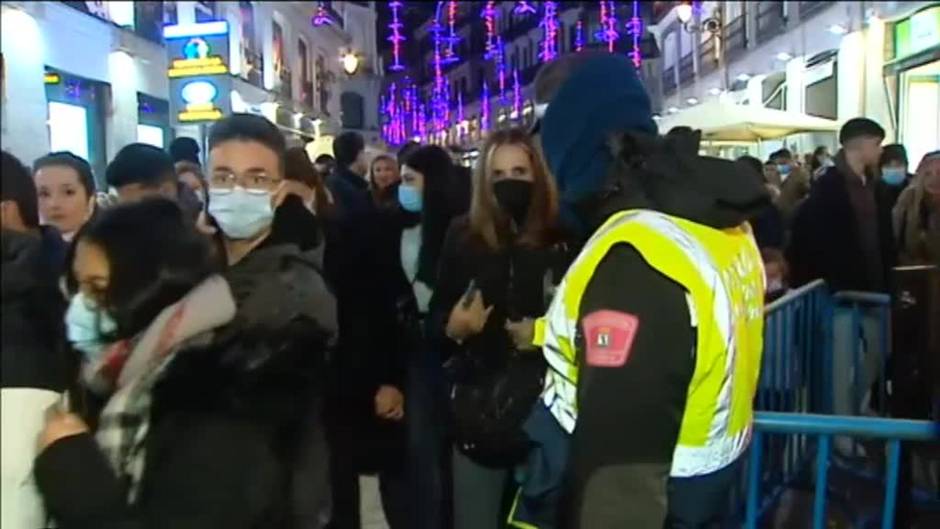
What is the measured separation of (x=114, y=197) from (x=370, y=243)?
209 centimetres

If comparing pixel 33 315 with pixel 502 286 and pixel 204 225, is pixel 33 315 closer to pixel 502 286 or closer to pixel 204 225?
pixel 204 225

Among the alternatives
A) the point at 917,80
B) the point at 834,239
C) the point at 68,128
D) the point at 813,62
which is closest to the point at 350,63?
the point at 68,128

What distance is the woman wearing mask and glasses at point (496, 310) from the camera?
8.08 ft

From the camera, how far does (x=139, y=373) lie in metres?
1.20

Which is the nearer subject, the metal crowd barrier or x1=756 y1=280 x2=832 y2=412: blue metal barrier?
the metal crowd barrier

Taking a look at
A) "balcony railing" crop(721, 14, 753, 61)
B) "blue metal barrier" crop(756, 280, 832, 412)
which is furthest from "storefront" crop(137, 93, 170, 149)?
"blue metal barrier" crop(756, 280, 832, 412)

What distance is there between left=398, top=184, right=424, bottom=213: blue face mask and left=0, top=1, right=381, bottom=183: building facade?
5.28ft

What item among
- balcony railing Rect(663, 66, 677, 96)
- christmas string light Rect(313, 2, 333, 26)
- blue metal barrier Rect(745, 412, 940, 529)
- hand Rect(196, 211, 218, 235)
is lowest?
blue metal barrier Rect(745, 412, 940, 529)

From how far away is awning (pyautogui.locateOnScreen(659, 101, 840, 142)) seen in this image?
9.52ft

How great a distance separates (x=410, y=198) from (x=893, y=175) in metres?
1.46

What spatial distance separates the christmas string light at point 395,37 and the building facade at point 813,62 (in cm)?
68

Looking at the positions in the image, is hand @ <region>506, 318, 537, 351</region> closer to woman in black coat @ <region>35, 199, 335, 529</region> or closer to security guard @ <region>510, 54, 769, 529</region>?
security guard @ <region>510, 54, 769, 529</region>

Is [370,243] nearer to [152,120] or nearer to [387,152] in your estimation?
[387,152]

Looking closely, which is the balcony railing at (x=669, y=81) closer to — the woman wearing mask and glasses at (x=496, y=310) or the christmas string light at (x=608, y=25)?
the christmas string light at (x=608, y=25)
